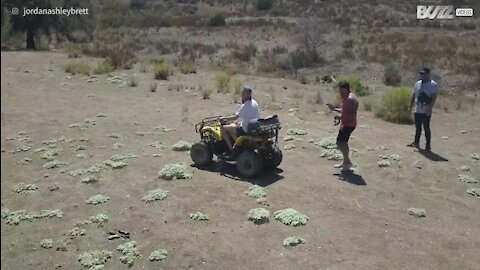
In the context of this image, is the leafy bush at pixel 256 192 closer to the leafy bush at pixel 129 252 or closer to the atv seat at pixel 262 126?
the atv seat at pixel 262 126

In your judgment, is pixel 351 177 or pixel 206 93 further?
pixel 206 93

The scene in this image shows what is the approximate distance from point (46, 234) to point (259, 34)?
121 feet

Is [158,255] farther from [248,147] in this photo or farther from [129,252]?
[248,147]

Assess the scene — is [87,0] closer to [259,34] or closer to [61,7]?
[61,7]

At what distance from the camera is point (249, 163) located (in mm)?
9789

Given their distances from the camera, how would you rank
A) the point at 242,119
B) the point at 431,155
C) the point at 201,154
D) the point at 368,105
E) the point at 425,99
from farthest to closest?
the point at 368,105 < the point at 425,99 < the point at 431,155 < the point at 201,154 < the point at 242,119

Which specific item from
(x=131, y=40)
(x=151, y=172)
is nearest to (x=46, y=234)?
(x=151, y=172)

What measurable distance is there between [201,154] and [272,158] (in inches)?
54.7

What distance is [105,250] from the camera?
24.2 ft

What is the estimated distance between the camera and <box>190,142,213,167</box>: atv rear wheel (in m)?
10.4

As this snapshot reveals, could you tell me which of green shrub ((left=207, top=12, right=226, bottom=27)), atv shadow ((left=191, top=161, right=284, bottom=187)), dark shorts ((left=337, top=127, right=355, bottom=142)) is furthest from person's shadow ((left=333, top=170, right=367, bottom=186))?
green shrub ((left=207, top=12, right=226, bottom=27))

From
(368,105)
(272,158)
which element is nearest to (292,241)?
(272,158)

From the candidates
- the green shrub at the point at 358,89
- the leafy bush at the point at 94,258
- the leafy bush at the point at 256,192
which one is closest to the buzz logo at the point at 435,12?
the green shrub at the point at 358,89

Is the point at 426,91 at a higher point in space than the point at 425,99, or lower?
higher
